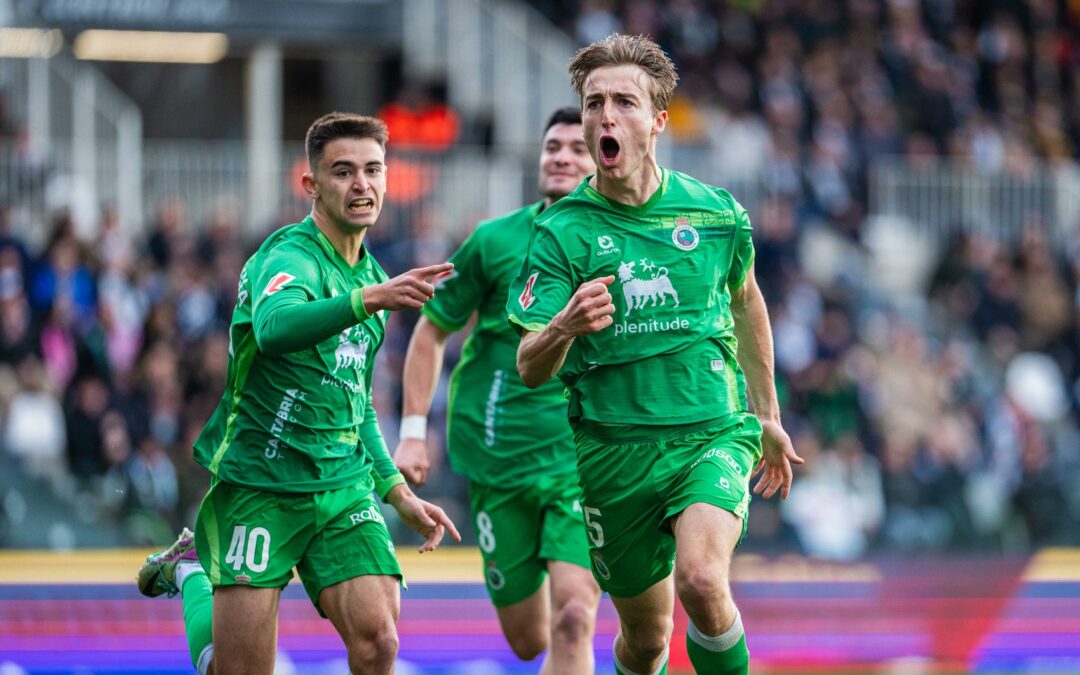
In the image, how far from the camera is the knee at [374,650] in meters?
6.49

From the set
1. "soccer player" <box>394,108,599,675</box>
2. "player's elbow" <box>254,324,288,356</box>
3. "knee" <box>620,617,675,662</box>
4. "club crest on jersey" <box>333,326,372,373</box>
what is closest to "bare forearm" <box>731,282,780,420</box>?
"knee" <box>620,617,675,662</box>

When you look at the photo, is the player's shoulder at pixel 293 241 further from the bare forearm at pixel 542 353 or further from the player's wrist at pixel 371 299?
the bare forearm at pixel 542 353

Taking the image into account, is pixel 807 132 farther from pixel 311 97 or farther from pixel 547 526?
pixel 547 526

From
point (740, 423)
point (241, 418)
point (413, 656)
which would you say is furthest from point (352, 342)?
point (413, 656)

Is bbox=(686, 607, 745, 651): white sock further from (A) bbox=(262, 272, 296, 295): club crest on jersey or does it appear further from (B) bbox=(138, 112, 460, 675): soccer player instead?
(A) bbox=(262, 272, 296, 295): club crest on jersey

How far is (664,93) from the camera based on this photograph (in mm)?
6539

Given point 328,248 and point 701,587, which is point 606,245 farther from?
point 701,587

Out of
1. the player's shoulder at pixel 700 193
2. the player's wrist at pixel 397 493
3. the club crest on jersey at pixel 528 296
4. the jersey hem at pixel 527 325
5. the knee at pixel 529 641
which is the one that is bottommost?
the knee at pixel 529 641

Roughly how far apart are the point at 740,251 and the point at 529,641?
2.63 meters

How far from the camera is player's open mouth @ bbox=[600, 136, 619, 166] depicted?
250 inches

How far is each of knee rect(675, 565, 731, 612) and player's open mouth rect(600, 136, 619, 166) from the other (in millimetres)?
1569

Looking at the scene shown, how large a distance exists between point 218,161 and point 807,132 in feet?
24.8

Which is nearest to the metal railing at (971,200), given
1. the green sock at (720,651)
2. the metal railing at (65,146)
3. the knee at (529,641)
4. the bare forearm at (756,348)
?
the metal railing at (65,146)

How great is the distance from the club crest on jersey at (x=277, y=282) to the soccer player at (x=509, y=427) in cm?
178
